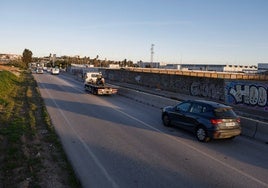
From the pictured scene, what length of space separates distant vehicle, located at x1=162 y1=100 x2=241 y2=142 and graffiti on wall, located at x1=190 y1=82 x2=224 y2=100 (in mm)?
15312

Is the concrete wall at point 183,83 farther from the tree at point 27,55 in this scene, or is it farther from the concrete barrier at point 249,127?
the tree at point 27,55

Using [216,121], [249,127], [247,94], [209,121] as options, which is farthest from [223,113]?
[247,94]

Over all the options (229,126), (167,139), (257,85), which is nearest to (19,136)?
(167,139)

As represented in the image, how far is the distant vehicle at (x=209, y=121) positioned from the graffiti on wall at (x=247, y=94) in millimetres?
11442

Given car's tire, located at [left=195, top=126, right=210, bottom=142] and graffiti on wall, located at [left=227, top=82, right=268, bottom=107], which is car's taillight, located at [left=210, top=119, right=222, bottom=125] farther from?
graffiti on wall, located at [left=227, top=82, right=268, bottom=107]

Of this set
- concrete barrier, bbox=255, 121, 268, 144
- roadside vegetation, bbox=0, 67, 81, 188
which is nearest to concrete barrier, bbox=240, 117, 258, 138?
concrete barrier, bbox=255, 121, 268, 144

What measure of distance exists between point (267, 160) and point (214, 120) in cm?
245

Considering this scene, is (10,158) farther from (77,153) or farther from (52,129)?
(52,129)

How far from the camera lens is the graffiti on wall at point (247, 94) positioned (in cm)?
2263

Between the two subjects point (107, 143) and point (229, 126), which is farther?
point (229, 126)

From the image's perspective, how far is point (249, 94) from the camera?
942 inches

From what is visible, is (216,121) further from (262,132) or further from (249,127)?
(249,127)

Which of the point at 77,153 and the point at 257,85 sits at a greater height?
the point at 257,85

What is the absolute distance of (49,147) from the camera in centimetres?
1040
